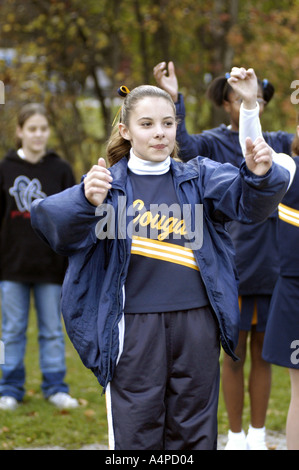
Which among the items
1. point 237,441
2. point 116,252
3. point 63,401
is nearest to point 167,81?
point 116,252

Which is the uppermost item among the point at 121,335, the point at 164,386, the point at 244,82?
the point at 244,82

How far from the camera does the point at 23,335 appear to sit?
5.98 metres

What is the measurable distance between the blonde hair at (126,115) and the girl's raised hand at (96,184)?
514 millimetres

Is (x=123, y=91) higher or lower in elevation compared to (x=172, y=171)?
higher

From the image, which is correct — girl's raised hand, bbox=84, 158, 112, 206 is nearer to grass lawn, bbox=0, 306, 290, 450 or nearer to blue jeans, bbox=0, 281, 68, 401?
grass lawn, bbox=0, 306, 290, 450

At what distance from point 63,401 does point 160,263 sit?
3.01 meters

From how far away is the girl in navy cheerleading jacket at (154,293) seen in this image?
3084 mm

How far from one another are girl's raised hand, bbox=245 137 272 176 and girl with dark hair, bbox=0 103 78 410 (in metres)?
3.20

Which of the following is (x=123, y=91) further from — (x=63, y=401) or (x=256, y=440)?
(x=63, y=401)

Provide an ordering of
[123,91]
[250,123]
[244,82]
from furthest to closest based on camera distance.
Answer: [123,91], [250,123], [244,82]

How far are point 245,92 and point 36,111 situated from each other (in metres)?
3.11

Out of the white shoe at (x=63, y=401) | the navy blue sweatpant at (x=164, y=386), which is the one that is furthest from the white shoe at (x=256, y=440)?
the white shoe at (x=63, y=401)

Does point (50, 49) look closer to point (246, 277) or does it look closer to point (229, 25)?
point (229, 25)
